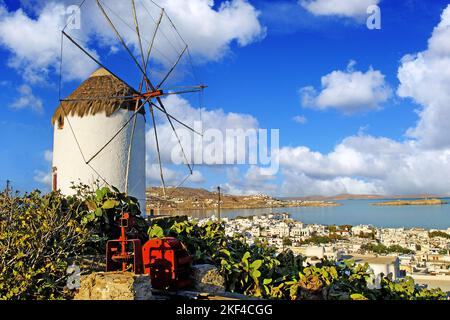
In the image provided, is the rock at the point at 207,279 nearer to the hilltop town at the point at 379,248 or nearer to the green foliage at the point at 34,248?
the green foliage at the point at 34,248

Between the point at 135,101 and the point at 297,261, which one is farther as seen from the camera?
the point at 135,101

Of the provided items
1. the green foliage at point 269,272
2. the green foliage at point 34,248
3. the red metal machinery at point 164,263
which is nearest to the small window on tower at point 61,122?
the green foliage at point 269,272

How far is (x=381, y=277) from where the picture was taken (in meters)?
8.20

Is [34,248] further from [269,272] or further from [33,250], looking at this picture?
[269,272]

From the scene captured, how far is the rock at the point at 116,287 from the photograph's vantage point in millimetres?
3926

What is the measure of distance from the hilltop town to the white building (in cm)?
376

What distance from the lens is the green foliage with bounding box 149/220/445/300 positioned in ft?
19.2

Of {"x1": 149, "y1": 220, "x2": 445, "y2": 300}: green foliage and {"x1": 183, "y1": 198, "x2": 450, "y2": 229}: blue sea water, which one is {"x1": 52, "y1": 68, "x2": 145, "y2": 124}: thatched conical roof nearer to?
{"x1": 149, "y1": 220, "x2": 445, "y2": 300}: green foliage

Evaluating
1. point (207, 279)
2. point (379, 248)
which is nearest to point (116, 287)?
point (207, 279)

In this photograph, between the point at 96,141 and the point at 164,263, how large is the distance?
625cm

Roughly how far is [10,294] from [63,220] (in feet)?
3.45
